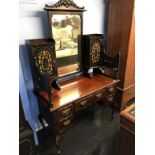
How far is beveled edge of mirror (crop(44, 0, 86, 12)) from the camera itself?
1452 millimetres

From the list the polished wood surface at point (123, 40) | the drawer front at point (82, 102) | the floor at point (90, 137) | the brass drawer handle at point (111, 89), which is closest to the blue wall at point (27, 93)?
the floor at point (90, 137)

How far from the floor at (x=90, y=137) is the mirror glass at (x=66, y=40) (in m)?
0.81

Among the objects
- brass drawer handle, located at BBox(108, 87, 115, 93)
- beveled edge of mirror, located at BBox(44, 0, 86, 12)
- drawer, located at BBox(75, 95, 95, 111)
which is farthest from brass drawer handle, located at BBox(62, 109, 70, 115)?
beveled edge of mirror, located at BBox(44, 0, 86, 12)

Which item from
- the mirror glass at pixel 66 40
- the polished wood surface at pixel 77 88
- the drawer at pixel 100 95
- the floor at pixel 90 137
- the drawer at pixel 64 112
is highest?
the mirror glass at pixel 66 40

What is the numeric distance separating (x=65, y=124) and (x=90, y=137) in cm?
53

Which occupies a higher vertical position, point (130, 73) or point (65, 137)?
point (130, 73)

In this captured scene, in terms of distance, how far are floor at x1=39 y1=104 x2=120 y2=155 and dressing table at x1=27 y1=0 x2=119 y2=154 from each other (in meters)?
0.25

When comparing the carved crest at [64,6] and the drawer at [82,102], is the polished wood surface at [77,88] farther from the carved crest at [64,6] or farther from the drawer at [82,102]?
the carved crest at [64,6]

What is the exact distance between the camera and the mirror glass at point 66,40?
1.58 m
